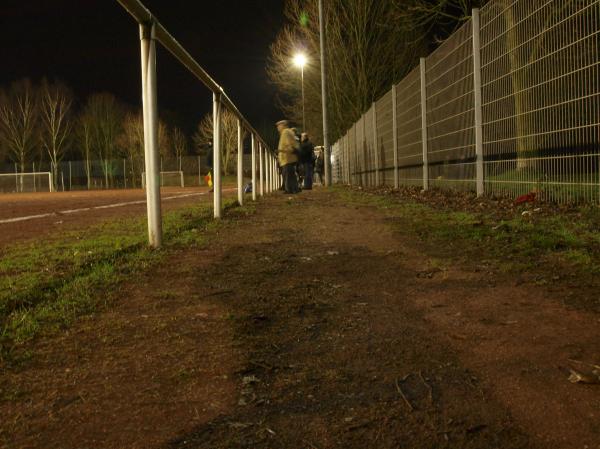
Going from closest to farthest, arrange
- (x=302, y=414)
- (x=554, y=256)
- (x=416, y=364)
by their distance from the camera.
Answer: (x=302, y=414) → (x=416, y=364) → (x=554, y=256)

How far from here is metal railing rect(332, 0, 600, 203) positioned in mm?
6156

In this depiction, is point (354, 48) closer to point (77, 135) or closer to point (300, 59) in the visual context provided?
point (300, 59)

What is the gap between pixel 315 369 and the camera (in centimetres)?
230

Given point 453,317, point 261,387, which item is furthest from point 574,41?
point 261,387

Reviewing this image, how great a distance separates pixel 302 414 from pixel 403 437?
0.31m

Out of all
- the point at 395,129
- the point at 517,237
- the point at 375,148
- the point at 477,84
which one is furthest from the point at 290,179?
the point at 517,237

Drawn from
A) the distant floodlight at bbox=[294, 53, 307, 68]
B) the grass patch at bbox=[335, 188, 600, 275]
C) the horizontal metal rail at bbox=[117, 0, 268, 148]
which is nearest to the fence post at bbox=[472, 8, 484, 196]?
the grass patch at bbox=[335, 188, 600, 275]

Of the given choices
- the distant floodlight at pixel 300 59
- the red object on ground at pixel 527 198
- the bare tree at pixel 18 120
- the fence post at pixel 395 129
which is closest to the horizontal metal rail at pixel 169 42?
the red object on ground at pixel 527 198

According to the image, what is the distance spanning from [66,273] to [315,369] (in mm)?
2322

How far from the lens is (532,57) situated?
23.4 ft

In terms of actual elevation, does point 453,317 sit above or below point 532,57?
below

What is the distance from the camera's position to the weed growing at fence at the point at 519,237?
396 cm

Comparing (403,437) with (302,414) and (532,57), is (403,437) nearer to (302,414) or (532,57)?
(302,414)

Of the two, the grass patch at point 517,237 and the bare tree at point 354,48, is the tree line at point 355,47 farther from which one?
the grass patch at point 517,237
